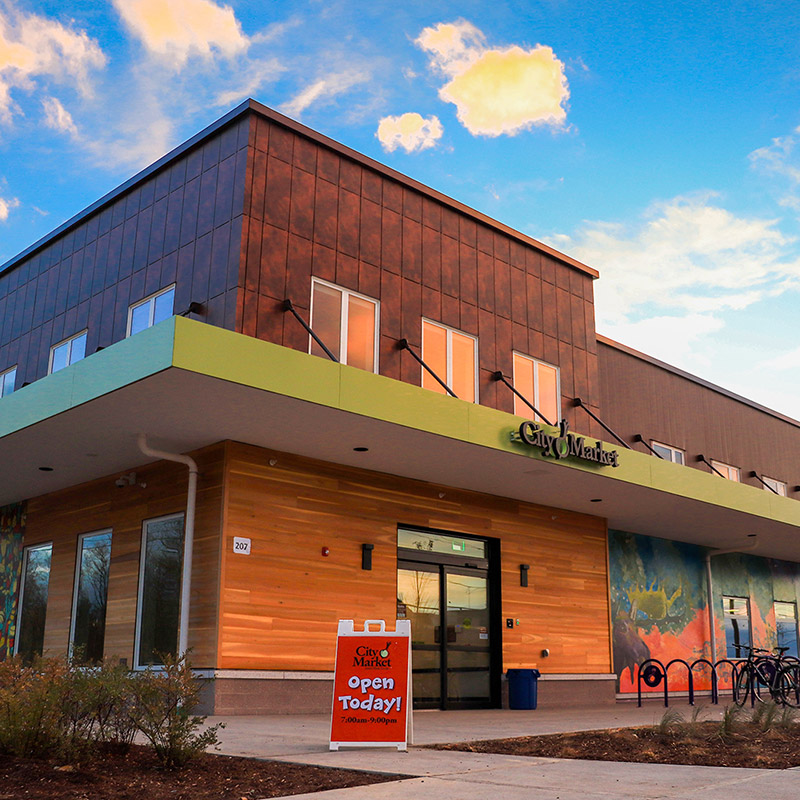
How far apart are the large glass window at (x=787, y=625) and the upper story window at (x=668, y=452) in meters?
5.50

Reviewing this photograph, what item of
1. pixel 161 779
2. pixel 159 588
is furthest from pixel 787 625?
pixel 161 779

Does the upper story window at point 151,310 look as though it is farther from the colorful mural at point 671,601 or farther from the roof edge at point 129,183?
the colorful mural at point 671,601

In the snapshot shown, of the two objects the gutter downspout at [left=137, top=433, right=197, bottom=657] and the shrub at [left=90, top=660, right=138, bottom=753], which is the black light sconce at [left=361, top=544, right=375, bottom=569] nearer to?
the gutter downspout at [left=137, top=433, right=197, bottom=657]

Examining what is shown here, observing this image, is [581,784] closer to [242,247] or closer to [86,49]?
[242,247]

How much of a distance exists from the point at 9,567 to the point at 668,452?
14679 millimetres

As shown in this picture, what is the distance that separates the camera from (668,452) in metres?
21.6

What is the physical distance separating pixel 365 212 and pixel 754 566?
15.0 m

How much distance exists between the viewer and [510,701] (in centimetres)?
1534

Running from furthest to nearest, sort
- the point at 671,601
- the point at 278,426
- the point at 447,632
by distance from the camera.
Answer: the point at 671,601 → the point at 447,632 → the point at 278,426

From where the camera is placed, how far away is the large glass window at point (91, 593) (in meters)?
14.1

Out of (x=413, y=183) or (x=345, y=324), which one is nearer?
(x=345, y=324)

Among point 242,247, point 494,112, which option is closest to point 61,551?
point 242,247

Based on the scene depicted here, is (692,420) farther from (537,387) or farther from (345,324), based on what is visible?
(345,324)

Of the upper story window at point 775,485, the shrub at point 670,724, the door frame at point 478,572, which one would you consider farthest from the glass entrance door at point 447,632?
the upper story window at point 775,485
